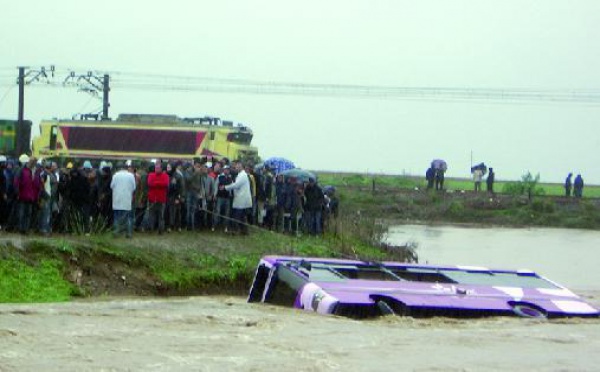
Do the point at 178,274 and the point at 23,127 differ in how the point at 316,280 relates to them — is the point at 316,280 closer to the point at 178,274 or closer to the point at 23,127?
the point at 178,274

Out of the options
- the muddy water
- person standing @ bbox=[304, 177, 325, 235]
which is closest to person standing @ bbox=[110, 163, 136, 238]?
person standing @ bbox=[304, 177, 325, 235]

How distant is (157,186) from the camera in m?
27.8

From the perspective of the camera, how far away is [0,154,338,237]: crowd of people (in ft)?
85.1

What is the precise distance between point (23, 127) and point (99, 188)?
25456 mm

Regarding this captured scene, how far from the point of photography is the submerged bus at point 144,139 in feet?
160

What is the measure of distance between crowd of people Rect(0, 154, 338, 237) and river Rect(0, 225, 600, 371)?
211 inches

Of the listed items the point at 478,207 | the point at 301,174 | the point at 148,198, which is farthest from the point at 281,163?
the point at 478,207

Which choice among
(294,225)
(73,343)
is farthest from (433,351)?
(294,225)

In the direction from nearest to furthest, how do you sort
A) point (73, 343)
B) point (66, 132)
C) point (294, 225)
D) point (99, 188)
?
point (73, 343) → point (99, 188) → point (294, 225) → point (66, 132)

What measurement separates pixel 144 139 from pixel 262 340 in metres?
34.7

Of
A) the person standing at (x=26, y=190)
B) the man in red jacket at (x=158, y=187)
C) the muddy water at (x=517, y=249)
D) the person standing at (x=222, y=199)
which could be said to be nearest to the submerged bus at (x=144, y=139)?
the muddy water at (x=517, y=249)

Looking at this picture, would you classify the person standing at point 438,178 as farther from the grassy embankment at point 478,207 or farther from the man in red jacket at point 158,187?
the man in red jacket at point 158,187

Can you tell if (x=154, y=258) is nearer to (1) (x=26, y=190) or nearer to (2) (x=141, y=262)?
(2) (x=141, y=262)

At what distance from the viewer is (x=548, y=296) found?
2117 cm
